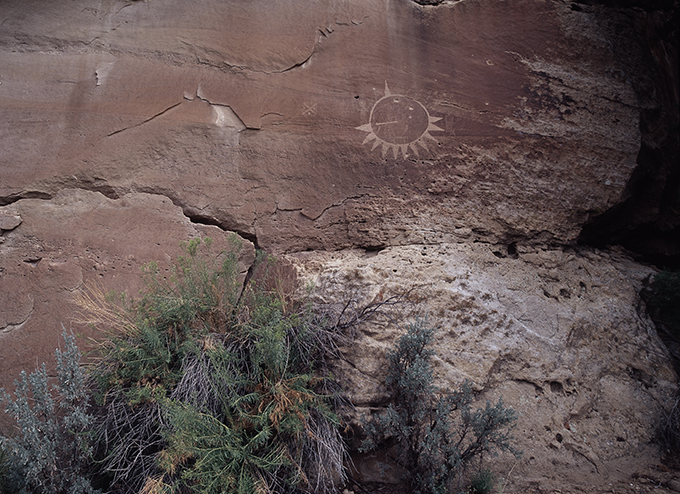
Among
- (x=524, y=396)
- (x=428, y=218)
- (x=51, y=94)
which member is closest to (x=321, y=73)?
(x=428, y=218)

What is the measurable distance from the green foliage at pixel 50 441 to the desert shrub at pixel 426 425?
1401 millimetres

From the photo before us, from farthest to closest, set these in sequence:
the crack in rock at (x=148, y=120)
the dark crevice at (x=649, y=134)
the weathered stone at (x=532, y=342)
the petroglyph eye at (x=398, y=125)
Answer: the dark crevice at (x=649, y=134)
the petroglyph eye at (x=398, y=125)
the crack in rock at (x=148, y=120)
the weathered stone at (x=532, y=342)

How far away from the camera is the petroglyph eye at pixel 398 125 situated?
3352 millimetres

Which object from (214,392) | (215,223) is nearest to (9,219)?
(215,223)

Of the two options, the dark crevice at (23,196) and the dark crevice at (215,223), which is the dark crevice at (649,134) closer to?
the dark crevice at (215,223)

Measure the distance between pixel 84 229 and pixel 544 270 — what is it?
10.1ft

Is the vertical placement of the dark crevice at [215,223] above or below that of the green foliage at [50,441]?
above

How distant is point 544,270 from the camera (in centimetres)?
332

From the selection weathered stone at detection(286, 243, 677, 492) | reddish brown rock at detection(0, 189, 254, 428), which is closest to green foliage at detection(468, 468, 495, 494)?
weathered stone at detection(286, 243, 677, 492)

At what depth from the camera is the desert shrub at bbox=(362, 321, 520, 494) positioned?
2371mm

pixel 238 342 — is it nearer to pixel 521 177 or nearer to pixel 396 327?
pixel 396 327

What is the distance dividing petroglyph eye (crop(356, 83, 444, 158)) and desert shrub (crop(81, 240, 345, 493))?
1302 millimetres

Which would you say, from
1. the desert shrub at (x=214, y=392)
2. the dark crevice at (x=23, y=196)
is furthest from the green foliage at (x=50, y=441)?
the dark crevice at (x=23, y=196)

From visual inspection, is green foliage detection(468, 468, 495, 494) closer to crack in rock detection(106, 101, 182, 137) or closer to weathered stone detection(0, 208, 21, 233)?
crack in rock detection(106, 101, 182, 137)
